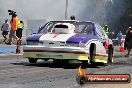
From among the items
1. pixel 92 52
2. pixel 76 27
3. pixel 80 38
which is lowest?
pixel 92 52

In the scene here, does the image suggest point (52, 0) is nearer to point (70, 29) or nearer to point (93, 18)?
point (93, 18)

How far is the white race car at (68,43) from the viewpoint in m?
13.6

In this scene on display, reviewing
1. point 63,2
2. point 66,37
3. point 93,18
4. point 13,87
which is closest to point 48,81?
point 13,87

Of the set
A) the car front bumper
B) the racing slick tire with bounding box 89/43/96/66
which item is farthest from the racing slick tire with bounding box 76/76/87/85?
the racing slick tire with bounding box 89/43/96/66

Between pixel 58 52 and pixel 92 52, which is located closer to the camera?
pixel 58 52

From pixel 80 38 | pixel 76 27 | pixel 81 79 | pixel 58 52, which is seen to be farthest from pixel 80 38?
pixel 81 79

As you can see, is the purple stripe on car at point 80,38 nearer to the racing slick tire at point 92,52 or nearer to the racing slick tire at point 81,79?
the racing slick tire at point 92,52

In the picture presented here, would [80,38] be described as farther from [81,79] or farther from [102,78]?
[102,78]

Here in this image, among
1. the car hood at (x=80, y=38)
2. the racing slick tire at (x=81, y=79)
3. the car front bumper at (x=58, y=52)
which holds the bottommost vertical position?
the racing slick tire at (x=81, y=79)

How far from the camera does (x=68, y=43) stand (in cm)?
1359

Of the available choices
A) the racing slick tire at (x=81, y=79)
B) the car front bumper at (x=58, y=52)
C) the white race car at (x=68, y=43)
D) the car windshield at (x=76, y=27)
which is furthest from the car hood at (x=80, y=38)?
the racing slick tire at (x=81, y=79)

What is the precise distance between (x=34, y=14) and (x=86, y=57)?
55.5 m

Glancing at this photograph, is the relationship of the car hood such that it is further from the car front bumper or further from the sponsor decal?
A: the sponsor decal

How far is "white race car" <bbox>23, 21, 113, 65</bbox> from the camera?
13.6 meters
